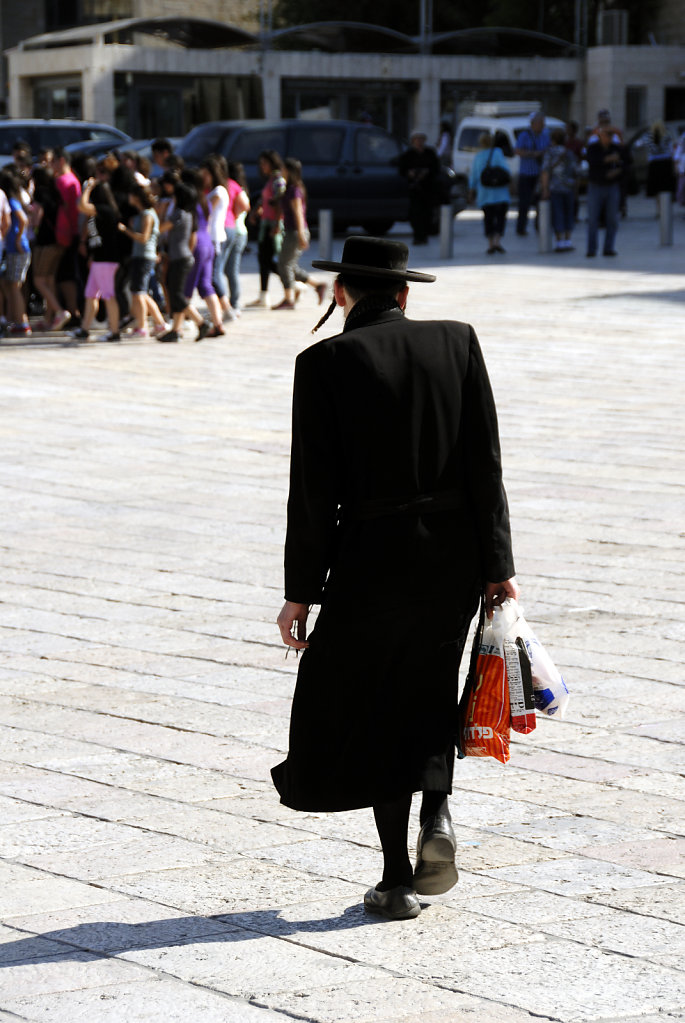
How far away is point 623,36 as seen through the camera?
44.8 m

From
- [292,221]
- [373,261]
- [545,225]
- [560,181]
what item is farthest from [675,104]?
[373,261]

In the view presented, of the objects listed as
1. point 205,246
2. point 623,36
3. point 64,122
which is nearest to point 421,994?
point 205,246

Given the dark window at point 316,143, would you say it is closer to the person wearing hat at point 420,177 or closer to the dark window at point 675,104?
the person wearing hat at point 420,177

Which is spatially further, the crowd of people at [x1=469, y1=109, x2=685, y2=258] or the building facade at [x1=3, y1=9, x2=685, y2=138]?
the building facade at [x1=3, y1=9, x2=685, y2=138]

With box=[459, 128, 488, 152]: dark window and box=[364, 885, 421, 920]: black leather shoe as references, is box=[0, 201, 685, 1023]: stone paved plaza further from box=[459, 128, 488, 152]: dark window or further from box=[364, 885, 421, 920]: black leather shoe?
box=[459, 128, 488, 152]: dark window

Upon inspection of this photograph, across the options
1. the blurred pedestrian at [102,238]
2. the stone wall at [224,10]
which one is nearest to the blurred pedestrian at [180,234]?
the blurred pedestrian at [102,238]

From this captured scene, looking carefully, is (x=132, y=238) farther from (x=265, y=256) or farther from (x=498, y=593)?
(x=498, y=593)

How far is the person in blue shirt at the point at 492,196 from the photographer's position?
72.1 ft

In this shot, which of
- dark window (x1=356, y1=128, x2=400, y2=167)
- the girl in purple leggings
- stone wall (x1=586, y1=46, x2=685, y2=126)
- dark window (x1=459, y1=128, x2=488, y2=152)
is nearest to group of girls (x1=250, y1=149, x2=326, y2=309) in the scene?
the girl in purple leggings

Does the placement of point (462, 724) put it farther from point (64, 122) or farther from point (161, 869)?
point (64, 122)

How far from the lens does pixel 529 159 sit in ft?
81.9

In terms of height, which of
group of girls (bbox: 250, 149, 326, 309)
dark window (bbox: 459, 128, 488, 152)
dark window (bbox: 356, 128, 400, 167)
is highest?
dark window (bbox: 459, 128, 488, 152)

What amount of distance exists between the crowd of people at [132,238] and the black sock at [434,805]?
10954mm

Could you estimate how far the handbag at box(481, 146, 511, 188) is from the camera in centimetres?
2194
